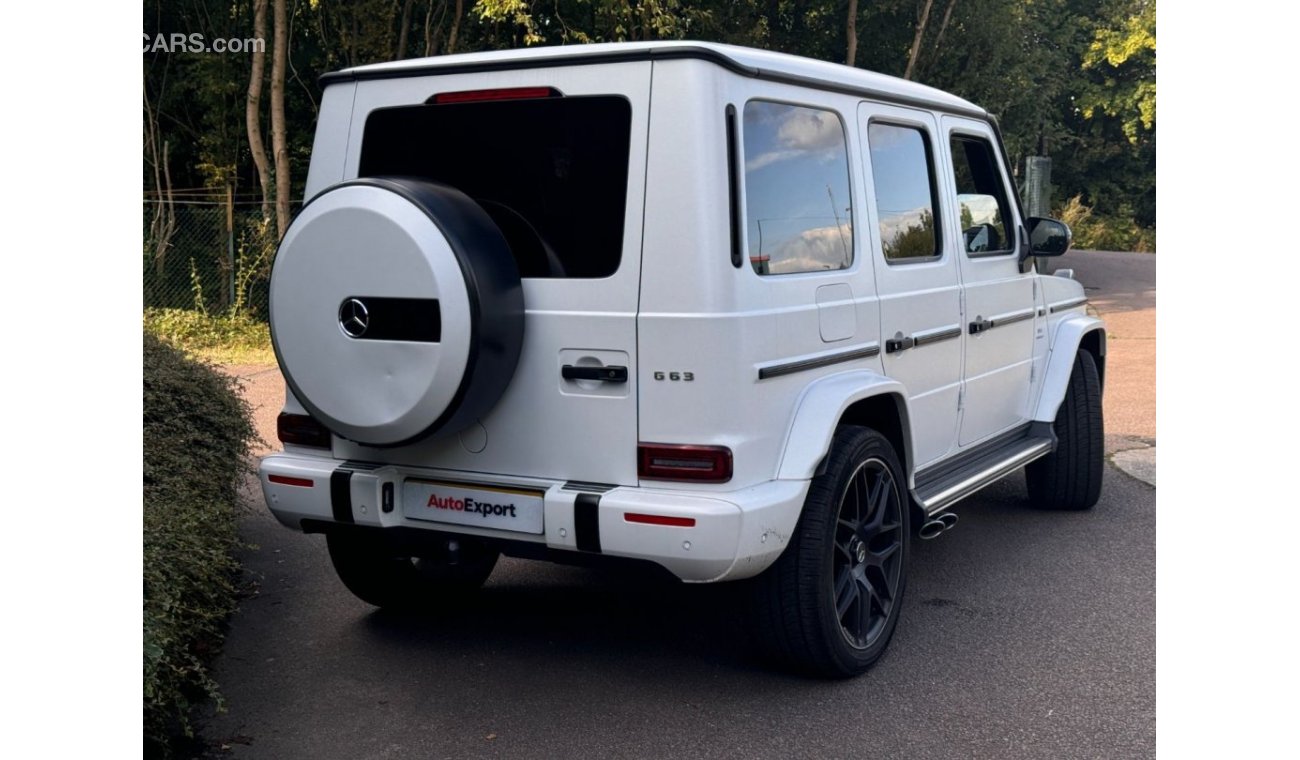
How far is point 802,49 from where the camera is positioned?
2133cm

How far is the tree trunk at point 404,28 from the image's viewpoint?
647 inches

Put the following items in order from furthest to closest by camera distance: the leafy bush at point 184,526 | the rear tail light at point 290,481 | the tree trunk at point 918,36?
the tree trunk at point 918,36 → the rear tail light at point 290,481 → the leafy bush at point 184,526

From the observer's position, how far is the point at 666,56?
383cm

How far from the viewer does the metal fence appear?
51.0ft

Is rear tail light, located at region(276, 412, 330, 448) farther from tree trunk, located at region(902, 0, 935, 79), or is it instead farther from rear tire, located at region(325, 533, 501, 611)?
tree trunk, located at region(902, 0, 935, 79)

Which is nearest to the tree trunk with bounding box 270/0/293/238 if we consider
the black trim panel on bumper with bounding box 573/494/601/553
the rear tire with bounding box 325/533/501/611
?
the rear tire with bounding box 325/533/501/611

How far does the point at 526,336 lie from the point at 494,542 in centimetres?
67

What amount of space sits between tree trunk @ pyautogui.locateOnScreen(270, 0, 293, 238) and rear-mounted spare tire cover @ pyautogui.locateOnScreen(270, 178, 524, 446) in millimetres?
10777

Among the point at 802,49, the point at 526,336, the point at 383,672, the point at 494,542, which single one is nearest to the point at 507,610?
the point at 383,672

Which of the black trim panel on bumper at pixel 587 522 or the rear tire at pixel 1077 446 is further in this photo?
the rear tire at pixel 1077 446

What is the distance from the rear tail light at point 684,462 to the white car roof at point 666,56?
45.5 inches

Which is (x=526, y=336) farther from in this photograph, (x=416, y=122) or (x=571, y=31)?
(x=571, y=31)

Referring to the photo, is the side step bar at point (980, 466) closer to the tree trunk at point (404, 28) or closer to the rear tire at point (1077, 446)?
the rear tire at point (1077, 446)

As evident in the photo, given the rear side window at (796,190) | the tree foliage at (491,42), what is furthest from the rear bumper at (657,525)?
the tree foliage at (491,42)
